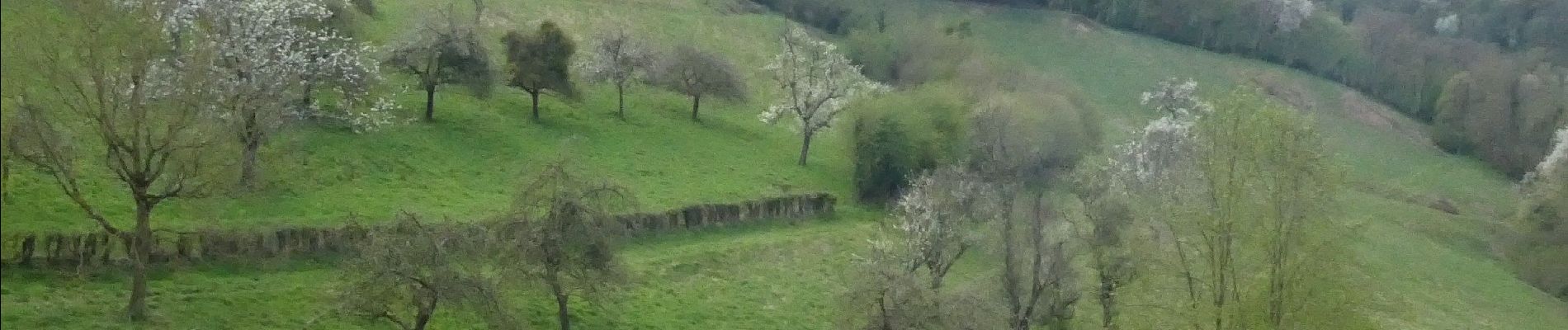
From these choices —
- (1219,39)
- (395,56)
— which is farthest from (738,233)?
(1219,39)

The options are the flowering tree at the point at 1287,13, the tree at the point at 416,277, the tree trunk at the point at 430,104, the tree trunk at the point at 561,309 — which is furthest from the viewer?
the flowering tree at the point at 1287,13

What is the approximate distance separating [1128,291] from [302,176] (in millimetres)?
31708

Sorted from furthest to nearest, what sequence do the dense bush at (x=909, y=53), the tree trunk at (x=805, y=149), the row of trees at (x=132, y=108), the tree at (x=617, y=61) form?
the dense bush at (x=909, y=53) < the tree at (x=617, y=61) < the tree trunk at (x=805, y=149) < the row of trees at (x=132, y=108)

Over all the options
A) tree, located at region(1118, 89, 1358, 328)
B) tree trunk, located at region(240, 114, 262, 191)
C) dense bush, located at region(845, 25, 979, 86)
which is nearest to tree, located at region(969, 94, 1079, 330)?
tree, located at region(1118, 89, 1358, 328)

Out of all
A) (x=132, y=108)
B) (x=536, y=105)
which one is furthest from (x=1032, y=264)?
(x=536, y=105)

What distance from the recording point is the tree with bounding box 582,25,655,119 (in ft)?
228

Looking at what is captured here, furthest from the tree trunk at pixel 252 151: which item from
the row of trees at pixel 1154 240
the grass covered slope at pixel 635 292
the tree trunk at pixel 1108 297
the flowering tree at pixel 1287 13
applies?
the flowering tree at pixel 1287 13

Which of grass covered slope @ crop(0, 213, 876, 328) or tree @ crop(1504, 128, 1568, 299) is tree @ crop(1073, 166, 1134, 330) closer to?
grass covered slope @ crop(0, 213, 876, 328)

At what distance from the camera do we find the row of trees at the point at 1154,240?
30.6 meters

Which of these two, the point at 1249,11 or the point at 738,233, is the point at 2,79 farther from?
the point at 1249,11

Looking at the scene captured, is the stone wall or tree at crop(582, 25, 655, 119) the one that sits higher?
tree at crop(582, 25, 655, 119)

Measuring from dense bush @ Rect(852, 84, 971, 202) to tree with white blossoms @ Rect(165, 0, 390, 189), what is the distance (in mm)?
26444

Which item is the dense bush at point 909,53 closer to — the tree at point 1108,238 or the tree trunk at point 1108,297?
the tree at point 1108,238

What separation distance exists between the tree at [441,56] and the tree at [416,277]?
2448cm
